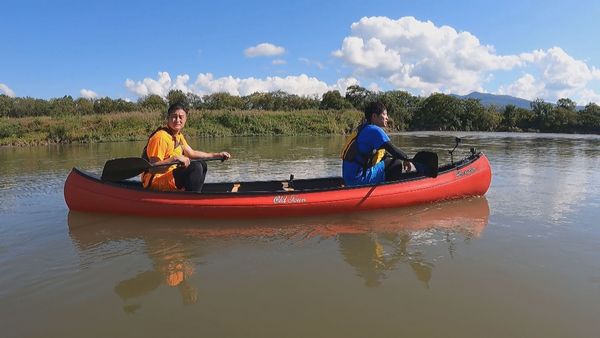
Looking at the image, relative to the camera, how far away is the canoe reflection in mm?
3902

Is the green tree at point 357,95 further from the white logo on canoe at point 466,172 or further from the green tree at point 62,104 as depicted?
the white logo on canoe at point 466,172

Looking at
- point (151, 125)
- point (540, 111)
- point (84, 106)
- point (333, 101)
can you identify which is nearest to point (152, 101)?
point (84, 106)

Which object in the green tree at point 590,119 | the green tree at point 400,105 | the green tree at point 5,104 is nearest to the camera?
the green tree at point 590,119

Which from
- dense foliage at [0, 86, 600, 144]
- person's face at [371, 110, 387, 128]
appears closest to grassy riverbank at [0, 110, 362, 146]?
dense foliage at [0, 86, 600, 144]

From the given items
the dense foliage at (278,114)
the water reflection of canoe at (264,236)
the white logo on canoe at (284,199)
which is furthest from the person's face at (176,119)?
the dense foliage at (278,114)

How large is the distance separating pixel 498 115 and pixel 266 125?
1032 inches

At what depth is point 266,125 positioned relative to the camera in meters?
34.4

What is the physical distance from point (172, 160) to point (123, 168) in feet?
2.30

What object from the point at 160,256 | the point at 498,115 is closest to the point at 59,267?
the point at 160,256

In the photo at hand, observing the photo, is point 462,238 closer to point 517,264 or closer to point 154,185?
point 517,264

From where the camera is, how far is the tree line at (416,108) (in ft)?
134

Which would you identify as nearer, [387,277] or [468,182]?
[387,277]

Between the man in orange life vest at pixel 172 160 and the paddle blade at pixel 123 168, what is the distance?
0.13 meters

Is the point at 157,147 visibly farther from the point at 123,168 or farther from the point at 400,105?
the point at 400,105
